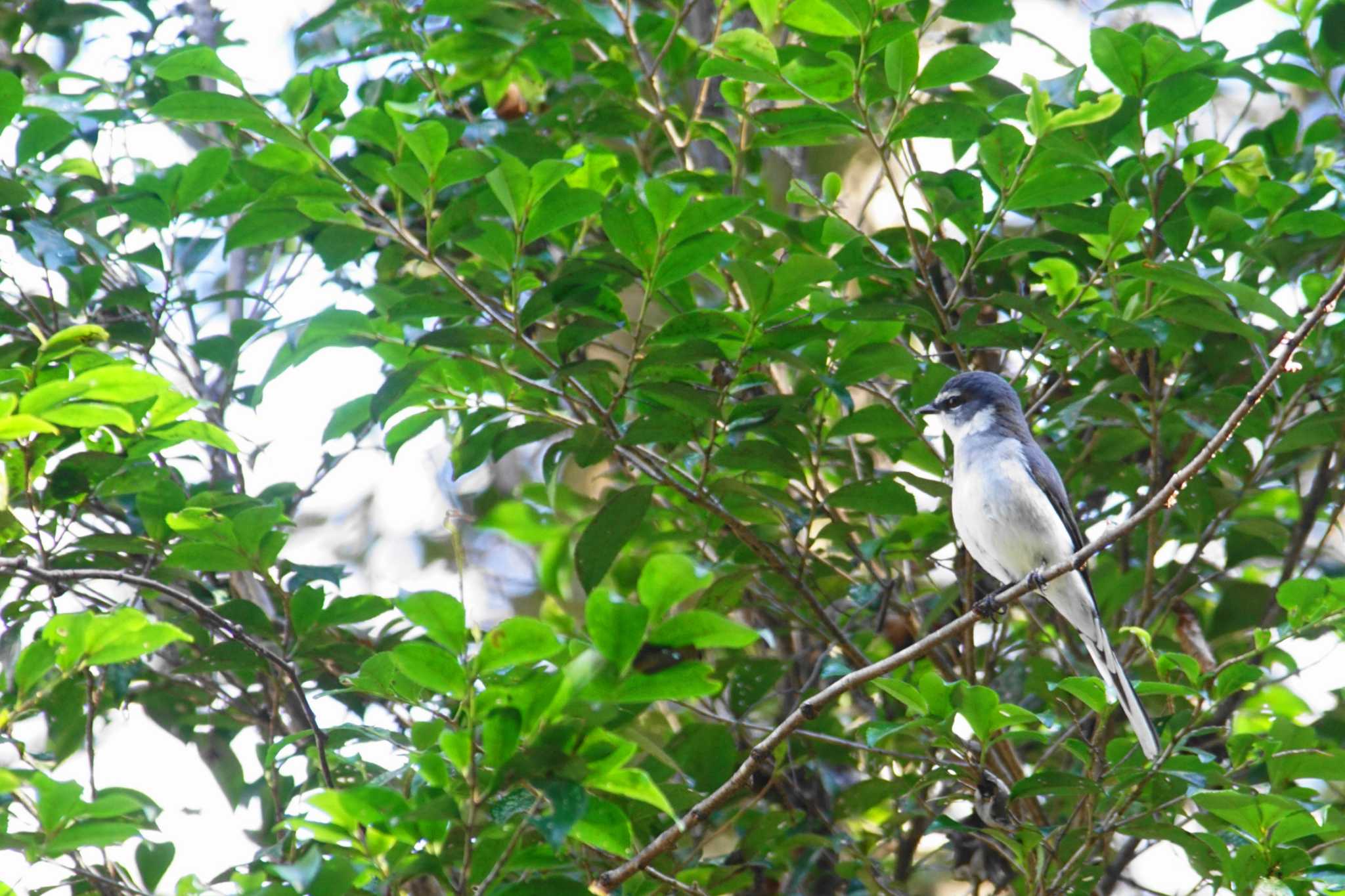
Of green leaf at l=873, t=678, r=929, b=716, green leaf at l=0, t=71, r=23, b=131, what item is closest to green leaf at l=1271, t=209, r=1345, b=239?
green leaf at l=873, t=678, r=929, b=716

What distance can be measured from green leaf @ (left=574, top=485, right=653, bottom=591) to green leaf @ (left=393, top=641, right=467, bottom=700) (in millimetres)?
1377

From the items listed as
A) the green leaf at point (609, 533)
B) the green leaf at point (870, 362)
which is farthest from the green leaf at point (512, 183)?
the green leaf at point (870, 362)

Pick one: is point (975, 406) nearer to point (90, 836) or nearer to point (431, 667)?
point (431, 667)

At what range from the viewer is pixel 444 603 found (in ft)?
6.52

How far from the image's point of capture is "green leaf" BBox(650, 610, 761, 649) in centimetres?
192

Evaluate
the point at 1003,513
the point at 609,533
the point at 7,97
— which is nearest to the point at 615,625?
the point at 609,533

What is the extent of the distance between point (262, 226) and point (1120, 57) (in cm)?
236

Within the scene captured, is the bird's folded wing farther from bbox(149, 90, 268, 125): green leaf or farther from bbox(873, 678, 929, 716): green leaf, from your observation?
bbox(149, 90, 268, 125): green leaf

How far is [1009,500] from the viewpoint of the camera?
403cm

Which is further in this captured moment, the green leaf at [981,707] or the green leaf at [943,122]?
the green leaf at [943,122]

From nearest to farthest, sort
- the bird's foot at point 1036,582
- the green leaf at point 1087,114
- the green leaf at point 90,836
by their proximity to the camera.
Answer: the green leaf at point 90,836 < the bird's foot at point 1036,582 < the green leaf at point 1087,114

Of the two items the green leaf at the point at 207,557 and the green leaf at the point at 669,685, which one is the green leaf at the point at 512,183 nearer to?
the green leaf at the point at 207,557

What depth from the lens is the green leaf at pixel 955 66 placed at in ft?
11.0

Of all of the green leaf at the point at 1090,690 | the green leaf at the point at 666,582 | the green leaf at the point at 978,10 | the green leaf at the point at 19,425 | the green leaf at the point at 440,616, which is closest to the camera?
the green leaf at the point at 666,582
